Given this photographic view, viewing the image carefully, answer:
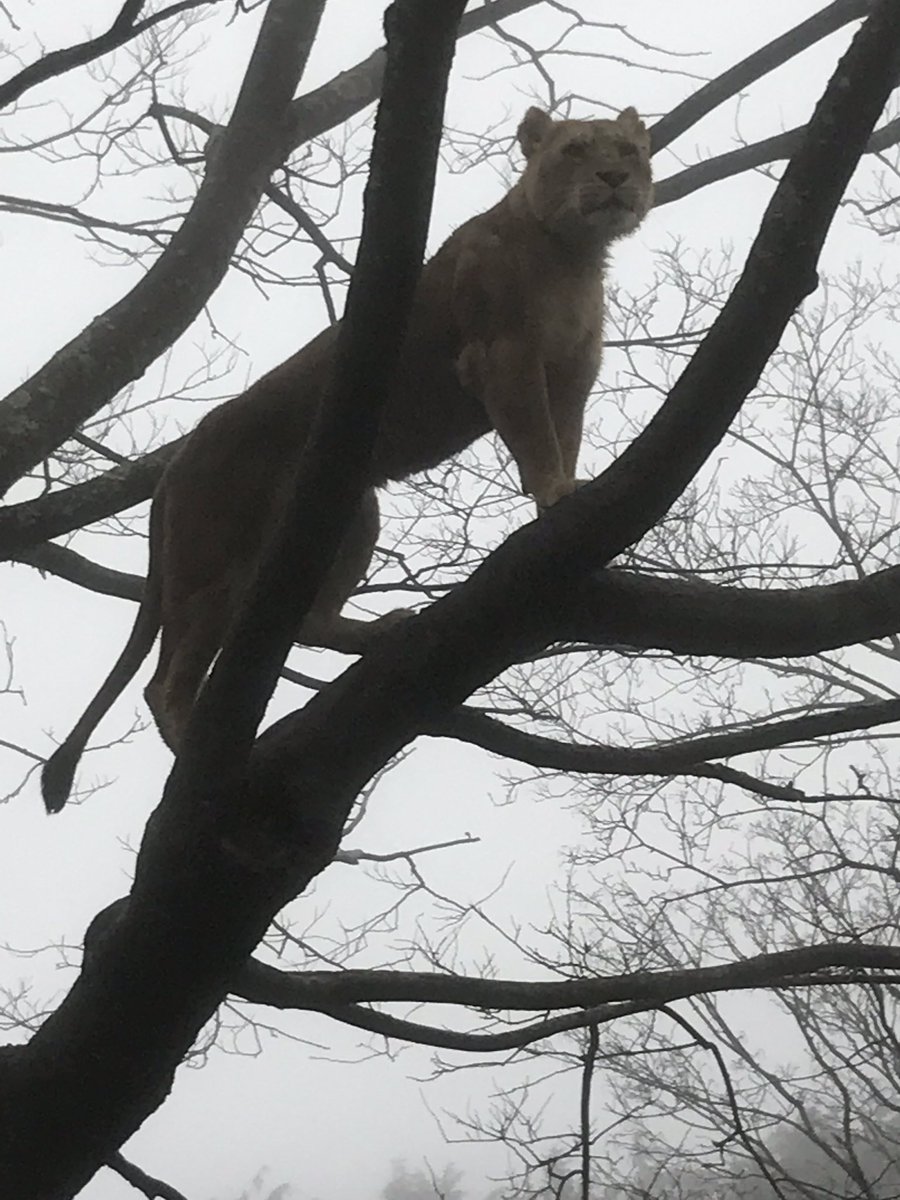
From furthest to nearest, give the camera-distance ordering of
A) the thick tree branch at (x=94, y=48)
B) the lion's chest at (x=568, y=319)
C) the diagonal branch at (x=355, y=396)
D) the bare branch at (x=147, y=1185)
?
the lion's chest at (x=568, y=319) → the bare branch at (x=147, y=1185) → the thick tree branch at (x=94, y=48) → the diagonal branch at (x=355, y=396)

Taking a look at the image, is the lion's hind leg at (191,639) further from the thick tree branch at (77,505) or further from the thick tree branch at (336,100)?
the thick tree branch at (336,100)

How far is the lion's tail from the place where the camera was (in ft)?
5.61

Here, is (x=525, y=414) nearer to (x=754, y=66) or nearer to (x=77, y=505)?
(x=77, y=505)

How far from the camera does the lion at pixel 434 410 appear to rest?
1624mm

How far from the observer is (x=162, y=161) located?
2.79 m

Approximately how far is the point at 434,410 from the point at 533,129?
62 cm

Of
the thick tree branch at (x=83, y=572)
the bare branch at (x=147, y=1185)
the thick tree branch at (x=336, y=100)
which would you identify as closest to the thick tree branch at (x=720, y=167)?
the thick tree branch at (x=336, y=100)

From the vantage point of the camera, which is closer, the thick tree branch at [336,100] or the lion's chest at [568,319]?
the lion's chest at [568,319]

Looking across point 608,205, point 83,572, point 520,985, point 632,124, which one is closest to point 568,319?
point 608,205

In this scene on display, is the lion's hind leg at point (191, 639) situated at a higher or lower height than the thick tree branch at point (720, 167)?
lower

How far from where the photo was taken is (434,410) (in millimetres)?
1709

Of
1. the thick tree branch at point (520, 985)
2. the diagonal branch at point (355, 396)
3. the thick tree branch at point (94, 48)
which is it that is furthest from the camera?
the thick tree branch at point (520, 985)

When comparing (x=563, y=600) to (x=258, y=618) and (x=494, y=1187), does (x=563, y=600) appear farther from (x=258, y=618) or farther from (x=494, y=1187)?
(x=494, y=1187)

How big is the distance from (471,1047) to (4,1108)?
1.84 feet
